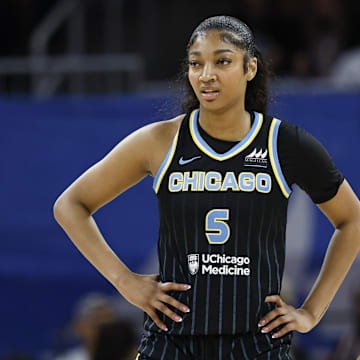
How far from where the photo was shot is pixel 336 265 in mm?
3293

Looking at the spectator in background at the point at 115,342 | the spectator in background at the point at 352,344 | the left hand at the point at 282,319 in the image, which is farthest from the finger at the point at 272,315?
the spectator in background at the point at 352,344

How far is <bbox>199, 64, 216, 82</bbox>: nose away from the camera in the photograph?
9.92ft

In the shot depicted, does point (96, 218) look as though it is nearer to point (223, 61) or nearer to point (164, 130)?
point (164, 130)

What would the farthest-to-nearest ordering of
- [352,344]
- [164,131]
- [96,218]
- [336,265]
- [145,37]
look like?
[145,37], [96,218], [352,344], [336,265], [164,131]

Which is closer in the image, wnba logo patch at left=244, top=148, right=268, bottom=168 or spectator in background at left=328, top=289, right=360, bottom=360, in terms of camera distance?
wnba logo patch at left=244, top=148, right=268, bottom=168

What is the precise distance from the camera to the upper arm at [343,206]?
323 cm

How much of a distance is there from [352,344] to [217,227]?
3502 millimetres

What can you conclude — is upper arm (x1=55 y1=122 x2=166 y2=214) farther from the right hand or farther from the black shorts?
the black shorts

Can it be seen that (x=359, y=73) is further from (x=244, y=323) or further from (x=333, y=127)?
(x=244, y=323)

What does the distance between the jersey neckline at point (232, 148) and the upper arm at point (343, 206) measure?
1.27 feet

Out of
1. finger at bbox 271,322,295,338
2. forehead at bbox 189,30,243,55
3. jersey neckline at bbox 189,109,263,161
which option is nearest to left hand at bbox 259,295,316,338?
finger at bbox 271,322,295,338

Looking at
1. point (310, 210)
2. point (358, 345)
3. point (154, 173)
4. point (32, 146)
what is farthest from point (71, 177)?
point (154, 173)

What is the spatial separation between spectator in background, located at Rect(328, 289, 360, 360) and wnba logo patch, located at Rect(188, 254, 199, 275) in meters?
3.37

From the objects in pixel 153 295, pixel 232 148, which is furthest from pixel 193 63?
pixel 153 295
